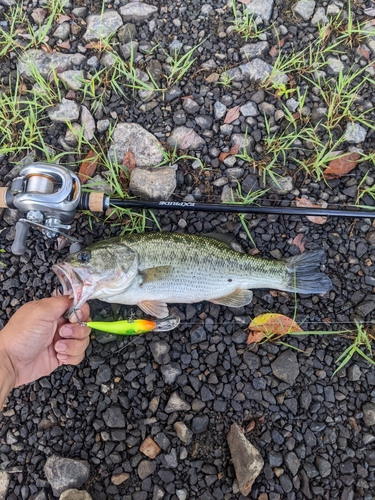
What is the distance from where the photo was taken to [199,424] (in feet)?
11.1

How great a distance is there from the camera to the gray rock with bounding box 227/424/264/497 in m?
3.22

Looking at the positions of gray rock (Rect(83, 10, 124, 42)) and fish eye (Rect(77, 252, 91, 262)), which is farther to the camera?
gray rock (Rect(83, 10, 124, 42))

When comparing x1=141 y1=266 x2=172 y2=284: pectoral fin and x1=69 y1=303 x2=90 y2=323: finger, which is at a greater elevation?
x1=141 y1=266 x2=172 y2=284: pectoral fin

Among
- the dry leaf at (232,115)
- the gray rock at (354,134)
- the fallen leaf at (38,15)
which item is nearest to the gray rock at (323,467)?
the gray rock at (354,134)

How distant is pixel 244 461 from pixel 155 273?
66.1 inches

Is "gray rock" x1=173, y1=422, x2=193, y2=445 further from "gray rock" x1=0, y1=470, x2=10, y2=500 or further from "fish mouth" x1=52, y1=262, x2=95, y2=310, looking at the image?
"gray rock" x1=0, y1=470, x2=10, y2=500

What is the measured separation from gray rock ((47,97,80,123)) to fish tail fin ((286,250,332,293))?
2484mm

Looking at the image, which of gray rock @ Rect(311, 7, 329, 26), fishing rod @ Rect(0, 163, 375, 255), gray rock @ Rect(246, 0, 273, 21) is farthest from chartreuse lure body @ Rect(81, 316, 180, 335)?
gray rock @ Rect(311, 7, 329, 26)

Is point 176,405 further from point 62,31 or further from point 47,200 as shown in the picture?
point 62,31

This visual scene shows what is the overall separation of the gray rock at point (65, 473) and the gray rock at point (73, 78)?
343 centimetres

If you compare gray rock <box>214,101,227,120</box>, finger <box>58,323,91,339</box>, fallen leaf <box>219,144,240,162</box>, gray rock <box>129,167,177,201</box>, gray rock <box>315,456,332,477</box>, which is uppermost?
gray rock <box>214,101,227,120</box>

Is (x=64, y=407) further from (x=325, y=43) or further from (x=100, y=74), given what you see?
(x=325, y=43)

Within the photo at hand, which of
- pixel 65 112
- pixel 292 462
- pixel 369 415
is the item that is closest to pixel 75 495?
pixel 292 462

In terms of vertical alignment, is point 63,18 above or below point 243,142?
above
